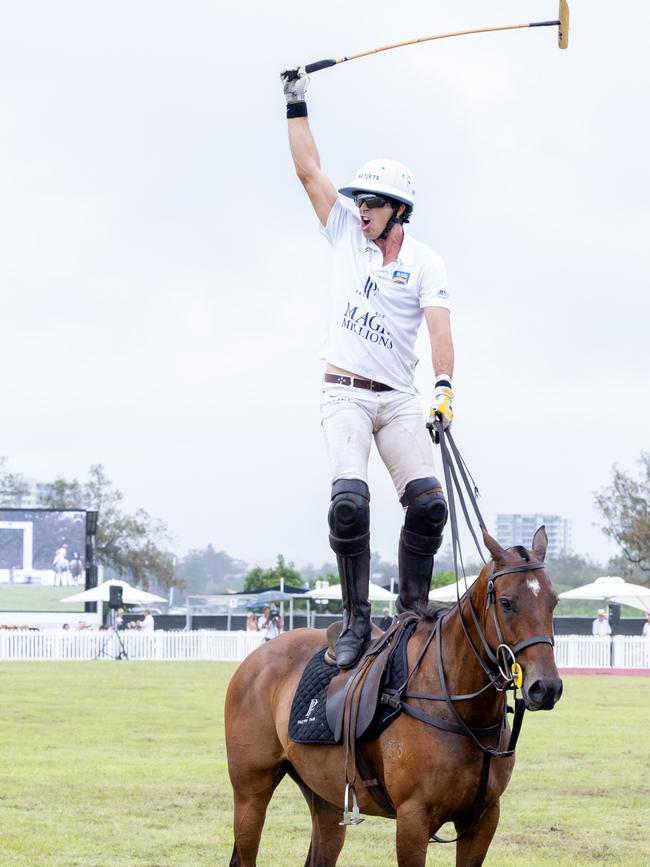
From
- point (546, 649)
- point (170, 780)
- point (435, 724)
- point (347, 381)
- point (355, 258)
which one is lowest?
point (170, 780)

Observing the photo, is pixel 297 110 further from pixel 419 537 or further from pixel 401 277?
pixel 419 537

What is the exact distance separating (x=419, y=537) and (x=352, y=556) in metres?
0.36

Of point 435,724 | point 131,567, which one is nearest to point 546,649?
point 435,724

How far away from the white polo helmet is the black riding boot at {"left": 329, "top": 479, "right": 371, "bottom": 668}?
148cm

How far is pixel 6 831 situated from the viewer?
10.1 m

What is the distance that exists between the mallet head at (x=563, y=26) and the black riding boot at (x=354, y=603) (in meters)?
2.92

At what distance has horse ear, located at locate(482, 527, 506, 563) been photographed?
18.0 ft

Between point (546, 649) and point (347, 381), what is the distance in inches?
78.1

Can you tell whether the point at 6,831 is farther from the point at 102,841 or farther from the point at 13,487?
the point at 13,487

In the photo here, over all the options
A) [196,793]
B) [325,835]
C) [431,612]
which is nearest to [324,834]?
[325,835]

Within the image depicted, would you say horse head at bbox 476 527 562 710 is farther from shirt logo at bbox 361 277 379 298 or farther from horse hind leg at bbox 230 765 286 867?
horse hind leg at bbox 230 765 286 867

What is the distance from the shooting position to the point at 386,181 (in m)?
6.58

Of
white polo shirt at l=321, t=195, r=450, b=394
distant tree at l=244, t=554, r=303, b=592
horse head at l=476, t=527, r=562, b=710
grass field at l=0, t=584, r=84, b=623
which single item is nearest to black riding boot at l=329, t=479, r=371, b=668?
white polo shirt at l=321, t=195, r=450, b=394

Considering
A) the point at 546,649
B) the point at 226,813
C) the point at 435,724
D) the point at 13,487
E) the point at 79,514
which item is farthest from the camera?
the point at 13,487
